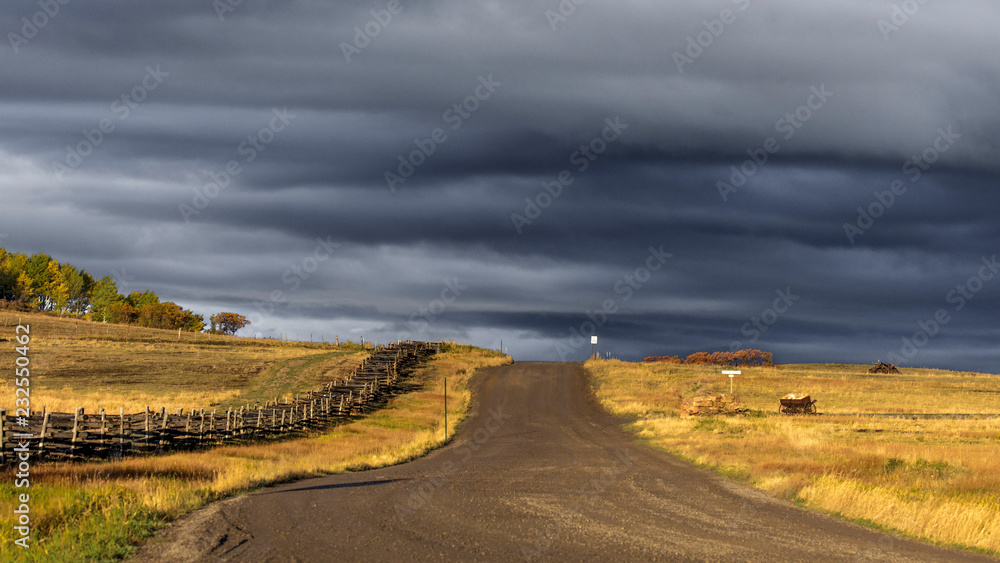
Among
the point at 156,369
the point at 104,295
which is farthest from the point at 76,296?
the point at 156,369

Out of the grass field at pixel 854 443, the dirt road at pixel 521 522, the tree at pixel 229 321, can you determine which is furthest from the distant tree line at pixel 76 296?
the dirt road at pixel 521 522

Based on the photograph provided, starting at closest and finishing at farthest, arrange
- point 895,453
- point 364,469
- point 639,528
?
point 639,528, point 364,469, point 895,453

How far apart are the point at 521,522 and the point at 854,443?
23.8 m

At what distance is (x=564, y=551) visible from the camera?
12211 mm

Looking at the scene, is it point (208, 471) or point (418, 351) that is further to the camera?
point (418, 351)

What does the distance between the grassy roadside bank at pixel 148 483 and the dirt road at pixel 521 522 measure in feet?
2.29

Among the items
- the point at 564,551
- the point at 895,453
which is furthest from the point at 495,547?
the point at 895,453

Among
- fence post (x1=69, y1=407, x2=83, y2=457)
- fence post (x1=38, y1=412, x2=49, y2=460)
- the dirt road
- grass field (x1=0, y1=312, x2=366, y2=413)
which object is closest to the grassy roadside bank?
the dirt road

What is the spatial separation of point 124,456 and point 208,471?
756 cm

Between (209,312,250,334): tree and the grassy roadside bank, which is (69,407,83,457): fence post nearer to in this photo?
the grassy roadside bank

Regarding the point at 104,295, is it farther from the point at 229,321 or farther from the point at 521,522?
the point at 521,522

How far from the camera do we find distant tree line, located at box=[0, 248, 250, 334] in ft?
499

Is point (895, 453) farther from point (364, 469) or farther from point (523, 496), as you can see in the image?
point (364, 469)

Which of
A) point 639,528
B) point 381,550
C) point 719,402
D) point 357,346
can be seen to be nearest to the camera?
point 381,550
